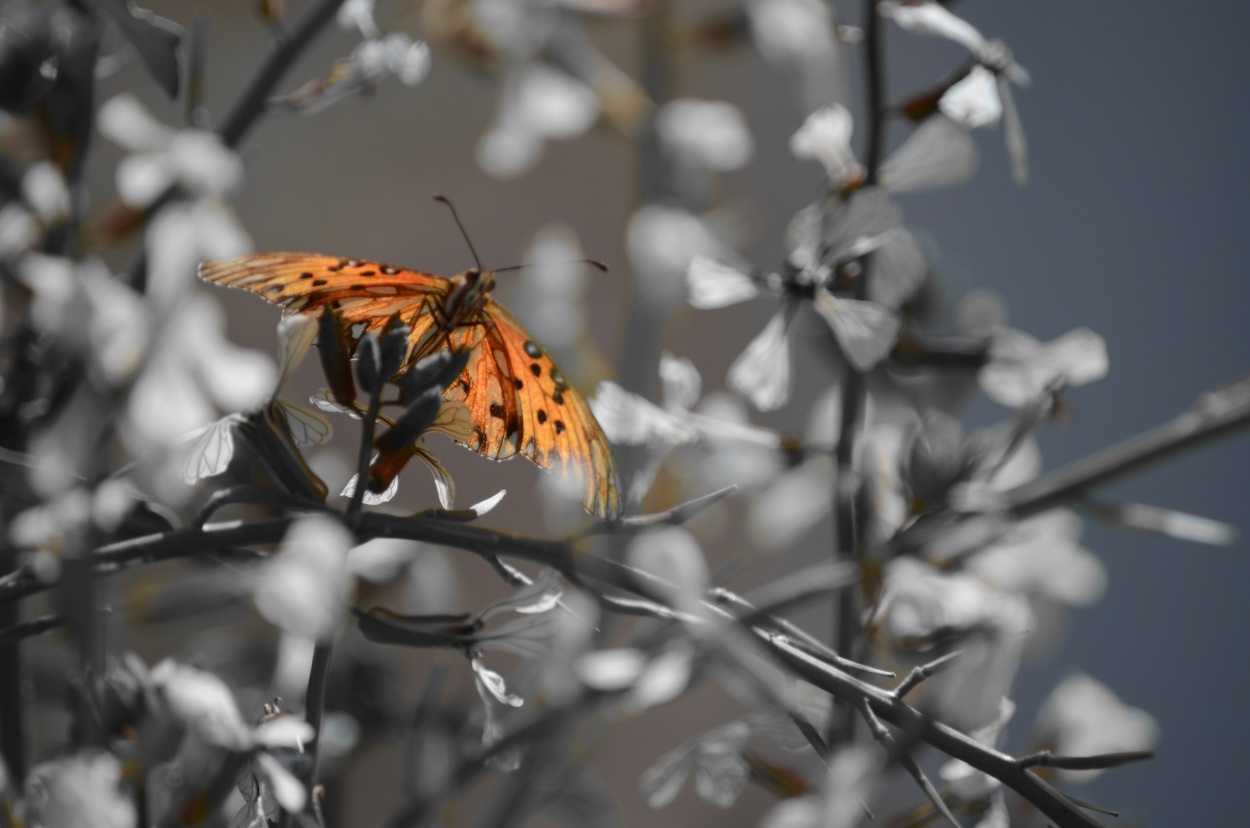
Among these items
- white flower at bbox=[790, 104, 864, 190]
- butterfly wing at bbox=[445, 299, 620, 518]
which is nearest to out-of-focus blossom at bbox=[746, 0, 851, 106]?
white flower at bbox=[790, 104, 864, 190]

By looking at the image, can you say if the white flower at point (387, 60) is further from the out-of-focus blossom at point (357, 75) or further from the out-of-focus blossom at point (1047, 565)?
the out-of-focus blossom at point (1047, 565)

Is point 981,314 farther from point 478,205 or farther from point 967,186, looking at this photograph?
point 478,205

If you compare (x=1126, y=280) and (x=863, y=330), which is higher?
(x=863, y=330)

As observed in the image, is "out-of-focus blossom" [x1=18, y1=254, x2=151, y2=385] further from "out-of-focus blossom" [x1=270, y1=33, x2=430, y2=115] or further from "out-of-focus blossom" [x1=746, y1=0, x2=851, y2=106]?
"out-of-focus blossom" [x1=746, y1=0, x2=851, y2=106]

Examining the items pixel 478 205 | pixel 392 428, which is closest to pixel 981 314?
pixel 392 428

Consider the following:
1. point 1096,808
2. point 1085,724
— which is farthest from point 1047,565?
point 1096,808

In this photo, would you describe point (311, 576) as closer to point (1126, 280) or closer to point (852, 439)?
point (852, 439)

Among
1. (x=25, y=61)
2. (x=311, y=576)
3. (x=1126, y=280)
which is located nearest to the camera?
(x=311, y=576)
